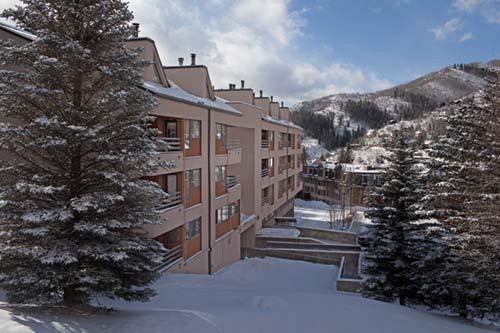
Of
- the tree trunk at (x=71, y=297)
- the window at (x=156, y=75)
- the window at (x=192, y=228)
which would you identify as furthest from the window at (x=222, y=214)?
the tree trunk at (x=71, y=297)

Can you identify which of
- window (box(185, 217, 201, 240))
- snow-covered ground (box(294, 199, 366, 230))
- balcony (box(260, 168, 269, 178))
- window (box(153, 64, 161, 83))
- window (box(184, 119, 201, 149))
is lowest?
snow-covered ground (box(294, 199, 366, 230))

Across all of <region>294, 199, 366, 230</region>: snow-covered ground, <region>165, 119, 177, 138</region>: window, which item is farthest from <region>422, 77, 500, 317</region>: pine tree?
<region>294, 199, 366, 230</region>: snow-covered ground

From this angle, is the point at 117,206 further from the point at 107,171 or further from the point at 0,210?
the point at 0,210

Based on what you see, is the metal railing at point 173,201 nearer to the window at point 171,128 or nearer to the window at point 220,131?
the window at point 171,128

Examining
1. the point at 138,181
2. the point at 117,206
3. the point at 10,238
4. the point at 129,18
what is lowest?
the point at 10,238

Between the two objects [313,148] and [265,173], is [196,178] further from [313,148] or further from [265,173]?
[313,148]

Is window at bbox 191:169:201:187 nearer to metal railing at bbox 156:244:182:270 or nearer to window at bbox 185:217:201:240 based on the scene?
window at bbox 185:217:201:240

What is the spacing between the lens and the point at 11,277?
23.1 ft

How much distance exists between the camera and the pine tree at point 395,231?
15.4 metres

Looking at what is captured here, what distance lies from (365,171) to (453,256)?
48612 mm

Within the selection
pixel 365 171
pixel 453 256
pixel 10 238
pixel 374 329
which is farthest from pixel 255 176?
pixel 365 171

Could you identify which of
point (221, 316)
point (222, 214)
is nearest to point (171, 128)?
point (222, 214)

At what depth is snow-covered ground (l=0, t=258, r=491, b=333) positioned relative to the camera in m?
7.02

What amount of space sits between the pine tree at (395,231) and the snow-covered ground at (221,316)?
3.74m
